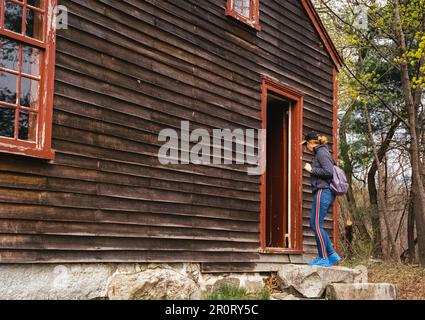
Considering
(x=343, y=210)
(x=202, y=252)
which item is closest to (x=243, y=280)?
(x=202, y=252)

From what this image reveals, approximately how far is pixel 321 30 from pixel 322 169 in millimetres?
3951

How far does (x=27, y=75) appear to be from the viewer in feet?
19.3

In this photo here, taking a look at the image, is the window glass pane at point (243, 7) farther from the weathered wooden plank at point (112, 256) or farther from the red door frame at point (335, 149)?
the weathered wooden plank at point (112, 256)

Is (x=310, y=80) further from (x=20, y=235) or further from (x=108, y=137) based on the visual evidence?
(x=20, y=235)

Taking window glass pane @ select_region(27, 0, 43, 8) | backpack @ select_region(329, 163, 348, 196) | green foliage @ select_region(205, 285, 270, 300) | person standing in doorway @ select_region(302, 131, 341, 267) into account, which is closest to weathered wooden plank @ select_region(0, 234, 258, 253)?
green foliage @ select_region(205, 285, 270, 300)

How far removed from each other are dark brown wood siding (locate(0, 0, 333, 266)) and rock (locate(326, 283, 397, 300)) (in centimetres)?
142

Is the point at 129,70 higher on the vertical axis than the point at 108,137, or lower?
higher

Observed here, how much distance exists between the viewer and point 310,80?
11.1 m

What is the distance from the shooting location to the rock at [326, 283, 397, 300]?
8148 millimetres

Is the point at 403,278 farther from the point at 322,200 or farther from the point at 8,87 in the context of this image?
the point at 8,87

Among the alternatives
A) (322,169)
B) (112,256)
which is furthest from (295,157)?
(112,256)

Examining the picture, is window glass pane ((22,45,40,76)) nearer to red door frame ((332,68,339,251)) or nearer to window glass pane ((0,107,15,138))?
window glass pane ((0,107,15,138))
